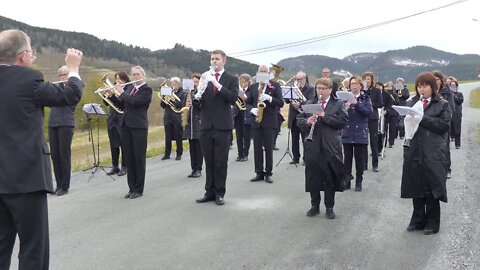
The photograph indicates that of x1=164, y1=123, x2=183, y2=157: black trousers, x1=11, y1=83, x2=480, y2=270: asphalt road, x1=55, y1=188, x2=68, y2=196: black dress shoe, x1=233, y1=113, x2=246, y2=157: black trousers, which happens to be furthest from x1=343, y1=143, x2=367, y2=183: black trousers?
x1=164, y1=123, x2=183, y2=157: black trousers

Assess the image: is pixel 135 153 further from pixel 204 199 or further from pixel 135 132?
pixel 204 199

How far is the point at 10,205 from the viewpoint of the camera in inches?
139

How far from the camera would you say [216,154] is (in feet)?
24.7

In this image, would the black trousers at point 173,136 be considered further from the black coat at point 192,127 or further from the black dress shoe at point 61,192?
the black dress shoe at point 61,192

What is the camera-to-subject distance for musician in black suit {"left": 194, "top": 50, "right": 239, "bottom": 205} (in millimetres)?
7441

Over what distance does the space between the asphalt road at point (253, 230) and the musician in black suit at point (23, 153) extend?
4.59 feet

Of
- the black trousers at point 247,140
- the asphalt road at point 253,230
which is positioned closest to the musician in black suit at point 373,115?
the asphalt road at point 253,230

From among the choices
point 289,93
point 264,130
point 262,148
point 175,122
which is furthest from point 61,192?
point 289,93

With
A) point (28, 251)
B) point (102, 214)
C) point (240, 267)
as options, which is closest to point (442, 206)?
point (240, 267)

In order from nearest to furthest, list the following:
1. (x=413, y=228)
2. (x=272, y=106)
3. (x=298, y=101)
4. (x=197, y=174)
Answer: (x=413, y=228) < (x=272, y=106) < (x=197, y=174) < (x=298, y=101)

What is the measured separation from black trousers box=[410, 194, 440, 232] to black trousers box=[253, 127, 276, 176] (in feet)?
11.9

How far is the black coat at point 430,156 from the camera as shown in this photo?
583 cm

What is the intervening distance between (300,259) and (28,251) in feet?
9.04

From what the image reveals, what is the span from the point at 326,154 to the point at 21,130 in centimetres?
431
